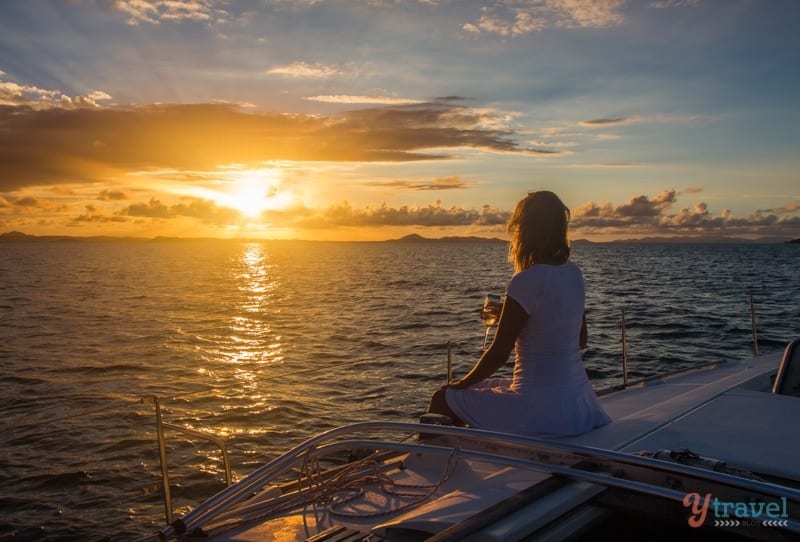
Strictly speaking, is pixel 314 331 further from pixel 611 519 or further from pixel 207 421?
pixel 611 519

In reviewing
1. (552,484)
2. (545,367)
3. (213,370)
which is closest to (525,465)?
(552,484)

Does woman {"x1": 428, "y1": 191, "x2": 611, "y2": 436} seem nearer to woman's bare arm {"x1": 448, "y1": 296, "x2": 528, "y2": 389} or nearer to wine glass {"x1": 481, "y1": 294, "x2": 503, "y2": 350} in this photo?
woman's bare arm {"x1": 448, "y1": 296, "x2": 528, "y2": 389}

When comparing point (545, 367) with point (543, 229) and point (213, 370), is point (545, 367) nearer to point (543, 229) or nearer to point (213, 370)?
point (543, 229)

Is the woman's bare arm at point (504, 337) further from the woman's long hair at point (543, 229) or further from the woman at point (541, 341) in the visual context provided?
the woman's long hair at point (543, 229)

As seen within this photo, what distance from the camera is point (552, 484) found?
2.48 metres

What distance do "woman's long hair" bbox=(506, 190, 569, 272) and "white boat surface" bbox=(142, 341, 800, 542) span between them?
1030mm

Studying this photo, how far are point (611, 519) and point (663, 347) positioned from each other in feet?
57.3

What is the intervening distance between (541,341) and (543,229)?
637 mm

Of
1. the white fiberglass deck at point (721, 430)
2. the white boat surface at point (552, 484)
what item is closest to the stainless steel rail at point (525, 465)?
the white boat surface at point (552, 484)

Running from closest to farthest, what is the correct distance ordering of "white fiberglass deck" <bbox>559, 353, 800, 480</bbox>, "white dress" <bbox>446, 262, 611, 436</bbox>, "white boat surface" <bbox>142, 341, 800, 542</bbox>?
"white boat surface" <bbox>142, 341, 800, 542</bbox>, "white fiberglass deck" <bbox>559, 353, 800, 480</bbox>, "white dress" <bbox>446, 262, 611, 436</bbox>

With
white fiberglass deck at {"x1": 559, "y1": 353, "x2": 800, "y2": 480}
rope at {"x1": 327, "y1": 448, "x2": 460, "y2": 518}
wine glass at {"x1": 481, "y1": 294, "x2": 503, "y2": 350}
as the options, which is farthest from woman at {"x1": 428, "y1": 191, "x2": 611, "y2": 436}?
rope at {"x1": 327, "y1": 448, "x2": 460, "y2": 518}

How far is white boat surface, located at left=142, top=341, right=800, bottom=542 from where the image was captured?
2223 millimetres

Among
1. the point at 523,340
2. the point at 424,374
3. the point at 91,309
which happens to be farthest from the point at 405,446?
the point at 91,309

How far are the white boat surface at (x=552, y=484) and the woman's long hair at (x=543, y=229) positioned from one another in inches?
40.5
